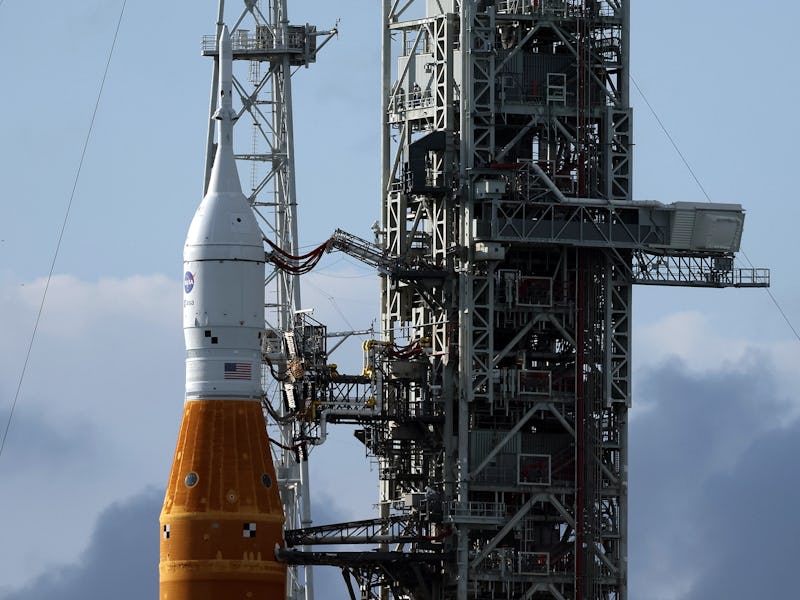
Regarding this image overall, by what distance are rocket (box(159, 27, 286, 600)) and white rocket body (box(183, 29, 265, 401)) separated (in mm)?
38

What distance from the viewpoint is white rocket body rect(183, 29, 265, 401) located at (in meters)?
164

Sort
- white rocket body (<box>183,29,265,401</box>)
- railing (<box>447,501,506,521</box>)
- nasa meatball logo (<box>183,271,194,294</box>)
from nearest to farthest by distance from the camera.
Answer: white rocket body (<box>183,29,265,401</box>)
nasa meatball logo (<box>183,271,194,294</box>)
railing (<box>447,501,506,521</box>)

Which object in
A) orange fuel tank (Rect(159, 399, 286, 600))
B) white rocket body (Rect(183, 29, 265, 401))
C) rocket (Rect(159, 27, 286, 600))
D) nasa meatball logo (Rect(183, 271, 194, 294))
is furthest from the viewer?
nasa meatball logo (Rect(183, 271, 194, 294))

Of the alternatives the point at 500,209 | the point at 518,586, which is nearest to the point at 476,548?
the point at 518,586

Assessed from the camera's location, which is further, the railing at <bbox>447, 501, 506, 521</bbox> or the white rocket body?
the railing at <bbox>447, 501, 506, 521</bbox>

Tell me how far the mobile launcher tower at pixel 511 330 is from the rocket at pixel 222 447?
10.4ft

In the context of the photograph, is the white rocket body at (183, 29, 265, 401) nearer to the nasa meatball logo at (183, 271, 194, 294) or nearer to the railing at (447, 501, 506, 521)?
the nasa meatball logo at (183, 271, 194, 294)

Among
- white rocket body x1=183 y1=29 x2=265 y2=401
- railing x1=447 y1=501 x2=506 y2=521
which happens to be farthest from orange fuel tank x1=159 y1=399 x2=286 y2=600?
railing x1=447 y1=501 x2=506 y2=521

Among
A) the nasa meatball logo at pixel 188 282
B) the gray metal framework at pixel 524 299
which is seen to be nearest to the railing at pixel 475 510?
the gray metal framework at pixel 524 299

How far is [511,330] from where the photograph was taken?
16938 cm

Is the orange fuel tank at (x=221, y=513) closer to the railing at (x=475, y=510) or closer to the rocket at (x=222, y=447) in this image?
the rocket at (x=222, y=447)

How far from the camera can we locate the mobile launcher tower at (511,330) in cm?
16775

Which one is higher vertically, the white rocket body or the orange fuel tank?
the white rocket body

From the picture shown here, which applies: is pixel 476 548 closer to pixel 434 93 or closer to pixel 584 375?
pixel 584 375
